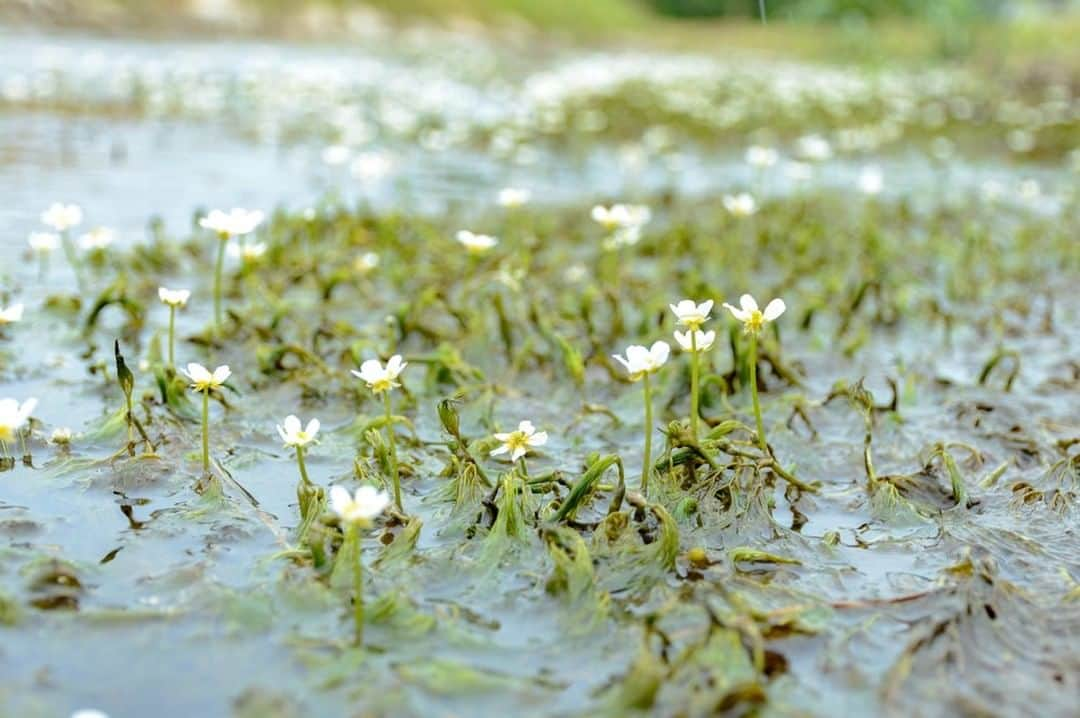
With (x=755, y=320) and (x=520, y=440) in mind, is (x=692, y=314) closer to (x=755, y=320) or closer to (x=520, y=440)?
(x=755, y=320)

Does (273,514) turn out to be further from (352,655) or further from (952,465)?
(952,465)

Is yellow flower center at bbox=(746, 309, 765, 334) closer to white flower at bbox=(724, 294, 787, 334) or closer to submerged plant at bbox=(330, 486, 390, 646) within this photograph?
white flower at bbox=(724, 294, 787, 334)

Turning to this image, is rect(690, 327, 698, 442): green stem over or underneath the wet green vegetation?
over

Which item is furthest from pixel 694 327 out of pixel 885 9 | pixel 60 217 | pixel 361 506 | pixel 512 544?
pixel 885 9

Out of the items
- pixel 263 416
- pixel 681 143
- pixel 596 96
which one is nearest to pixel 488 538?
pixel 263 416

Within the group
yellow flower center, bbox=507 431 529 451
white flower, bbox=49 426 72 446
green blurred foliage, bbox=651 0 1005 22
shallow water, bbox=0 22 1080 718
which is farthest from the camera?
green blurred foliage, bbox=651 0 1005 22

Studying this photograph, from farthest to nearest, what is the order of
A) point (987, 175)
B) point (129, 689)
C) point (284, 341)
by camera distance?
point (987, 175), point (284, 341), point (129, 689)

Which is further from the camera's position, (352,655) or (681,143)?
(681,143)

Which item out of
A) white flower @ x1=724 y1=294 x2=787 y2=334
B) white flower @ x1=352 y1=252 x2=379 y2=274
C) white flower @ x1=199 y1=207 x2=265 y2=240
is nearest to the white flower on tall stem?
white flower @ x1=352 y1=252 x2=379 y2=274
